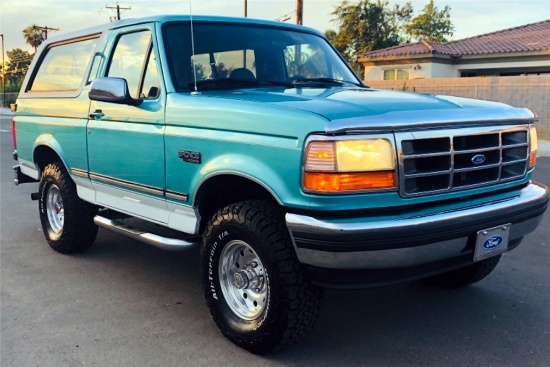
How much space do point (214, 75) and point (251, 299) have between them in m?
1.62

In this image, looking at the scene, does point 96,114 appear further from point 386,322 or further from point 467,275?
point 467,275

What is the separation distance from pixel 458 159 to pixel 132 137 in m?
2.26

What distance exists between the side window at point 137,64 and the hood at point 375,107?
634 millimetres

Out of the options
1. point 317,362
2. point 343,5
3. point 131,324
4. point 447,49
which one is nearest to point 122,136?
point 131,324

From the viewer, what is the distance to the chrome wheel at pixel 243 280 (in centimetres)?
354

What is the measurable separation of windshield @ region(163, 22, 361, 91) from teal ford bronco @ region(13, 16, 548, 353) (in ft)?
0.04

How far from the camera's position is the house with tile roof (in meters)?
25.8

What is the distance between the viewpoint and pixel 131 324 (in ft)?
12.9

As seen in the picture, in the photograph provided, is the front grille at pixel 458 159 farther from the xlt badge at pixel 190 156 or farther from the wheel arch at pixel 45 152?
the wheel arch at pixel 45 152

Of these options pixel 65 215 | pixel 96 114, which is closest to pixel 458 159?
pixel 96 114

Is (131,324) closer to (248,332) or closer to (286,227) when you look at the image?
(248,332)

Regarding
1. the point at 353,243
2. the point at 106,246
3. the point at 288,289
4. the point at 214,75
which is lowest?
the point at 106,246

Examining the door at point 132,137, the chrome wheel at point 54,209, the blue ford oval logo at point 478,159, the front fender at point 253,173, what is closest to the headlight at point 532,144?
the blue ford oval logo at point 478,159

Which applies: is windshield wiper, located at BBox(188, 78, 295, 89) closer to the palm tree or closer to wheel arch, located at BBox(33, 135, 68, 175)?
wheel arch, located at BBox(33, 135, 68, 175)
